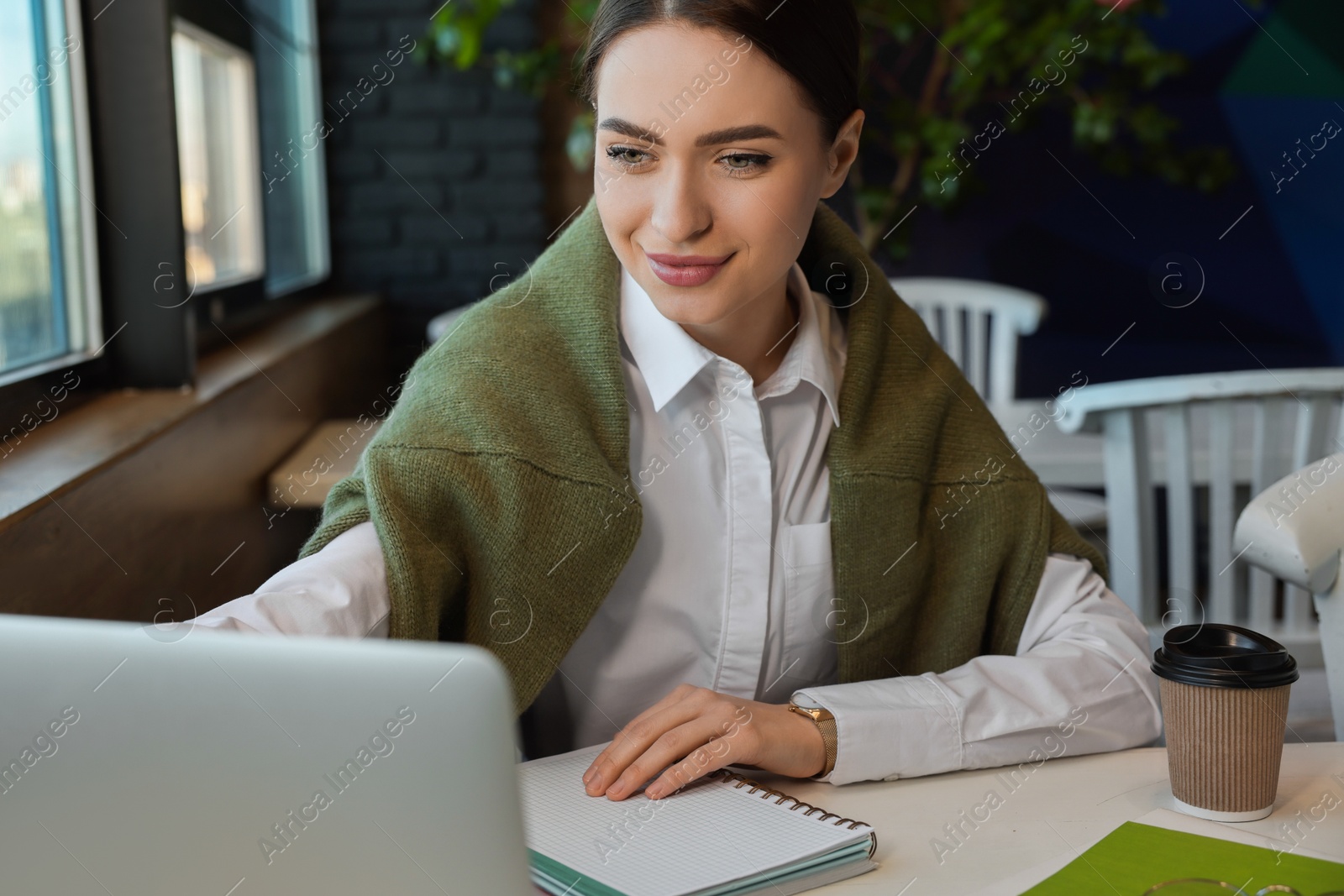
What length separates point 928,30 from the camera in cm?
349

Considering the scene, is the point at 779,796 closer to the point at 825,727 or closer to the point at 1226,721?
the point at 825,727

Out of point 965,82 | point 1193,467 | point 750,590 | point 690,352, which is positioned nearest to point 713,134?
point 690,352

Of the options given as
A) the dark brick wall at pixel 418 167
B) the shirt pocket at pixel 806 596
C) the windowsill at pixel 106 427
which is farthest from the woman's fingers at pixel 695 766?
the dark brick wall at pixel 418 167

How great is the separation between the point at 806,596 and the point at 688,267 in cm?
35

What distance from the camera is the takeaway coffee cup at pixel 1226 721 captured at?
89 cm

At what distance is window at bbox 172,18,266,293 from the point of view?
2570mm

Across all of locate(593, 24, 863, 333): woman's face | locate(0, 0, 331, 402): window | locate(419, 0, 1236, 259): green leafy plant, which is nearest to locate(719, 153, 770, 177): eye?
locate(593, 24, 863, 333): woman's face

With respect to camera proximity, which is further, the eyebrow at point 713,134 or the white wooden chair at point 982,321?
the white wooden chair at point 982,321

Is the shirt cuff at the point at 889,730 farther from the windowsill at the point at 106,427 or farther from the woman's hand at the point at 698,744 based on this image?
the windowsill at the point at 106,427

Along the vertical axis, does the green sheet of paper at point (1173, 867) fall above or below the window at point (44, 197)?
below

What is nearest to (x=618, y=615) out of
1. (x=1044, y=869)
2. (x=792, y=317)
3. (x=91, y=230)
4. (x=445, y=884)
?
(x=792, y=317)

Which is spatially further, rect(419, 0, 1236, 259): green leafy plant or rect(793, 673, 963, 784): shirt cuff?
rect(419, 0, 1236, 259): green leafy plant

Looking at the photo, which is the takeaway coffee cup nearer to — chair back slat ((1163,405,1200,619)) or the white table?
the white table

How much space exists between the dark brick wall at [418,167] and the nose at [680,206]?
2.68 m
